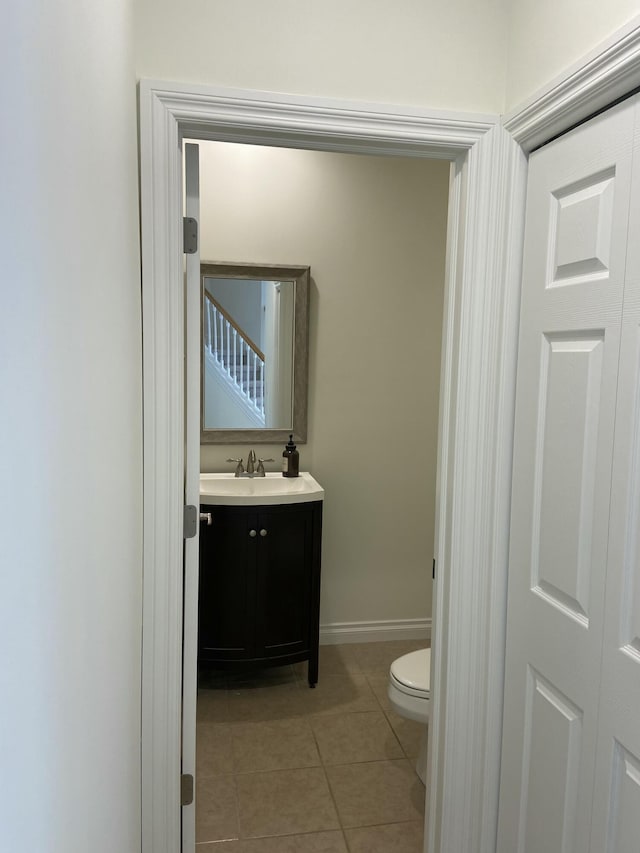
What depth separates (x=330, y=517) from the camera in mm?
3592

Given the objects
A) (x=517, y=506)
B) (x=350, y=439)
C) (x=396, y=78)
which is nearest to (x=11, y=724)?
(x=517, y=506)

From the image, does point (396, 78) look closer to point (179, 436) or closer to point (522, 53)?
point (522, 53)

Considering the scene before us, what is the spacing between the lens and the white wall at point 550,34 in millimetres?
1319

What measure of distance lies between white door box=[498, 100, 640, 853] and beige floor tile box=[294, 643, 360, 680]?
5.55ft

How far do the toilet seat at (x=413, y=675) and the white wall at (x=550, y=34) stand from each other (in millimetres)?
1833

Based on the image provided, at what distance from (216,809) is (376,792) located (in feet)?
1.88

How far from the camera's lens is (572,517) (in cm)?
146

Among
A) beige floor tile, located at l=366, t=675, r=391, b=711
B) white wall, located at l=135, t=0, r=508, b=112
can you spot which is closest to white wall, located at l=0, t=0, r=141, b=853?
white wall, located at l=135, t=0, r=508, b=112

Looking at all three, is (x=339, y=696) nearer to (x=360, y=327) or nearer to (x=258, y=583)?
(x=258, y=583)

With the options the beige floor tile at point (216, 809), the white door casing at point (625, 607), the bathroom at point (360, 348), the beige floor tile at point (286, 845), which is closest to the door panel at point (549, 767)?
the white door casing at point (625, 607)

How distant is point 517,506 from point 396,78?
1080 millimetres

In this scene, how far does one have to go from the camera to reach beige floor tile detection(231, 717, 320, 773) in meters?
2.64

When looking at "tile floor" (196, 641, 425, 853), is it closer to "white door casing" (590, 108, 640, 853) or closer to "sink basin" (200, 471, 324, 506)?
"sink basin" (200, 471, 324, 506)

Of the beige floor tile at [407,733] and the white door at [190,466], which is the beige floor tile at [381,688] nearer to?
the beige floor tile at [407,733]
